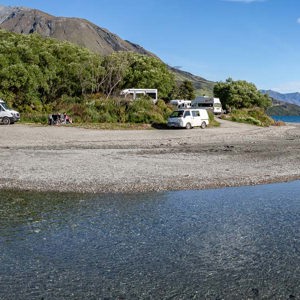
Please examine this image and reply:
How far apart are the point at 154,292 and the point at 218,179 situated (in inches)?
399

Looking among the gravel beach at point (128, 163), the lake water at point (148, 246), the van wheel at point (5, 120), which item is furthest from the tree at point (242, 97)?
the lake water at point (148, 246)

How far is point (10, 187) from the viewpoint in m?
14.7

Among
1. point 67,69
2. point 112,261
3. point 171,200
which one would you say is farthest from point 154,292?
point 67,69

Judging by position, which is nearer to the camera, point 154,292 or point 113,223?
point 154,292

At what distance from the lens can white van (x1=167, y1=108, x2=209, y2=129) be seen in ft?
135

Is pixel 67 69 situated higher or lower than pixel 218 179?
higher

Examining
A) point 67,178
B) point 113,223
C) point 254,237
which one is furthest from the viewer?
point 67,178

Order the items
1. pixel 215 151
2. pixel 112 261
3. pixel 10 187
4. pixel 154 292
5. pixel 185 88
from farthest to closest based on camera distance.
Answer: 1. pixel 185 88
2. pixel 215 151
3. pixel 10 187
4. pixel 112 261
5. pixel 154 292

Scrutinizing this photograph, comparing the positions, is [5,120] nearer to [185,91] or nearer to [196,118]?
[196,118]

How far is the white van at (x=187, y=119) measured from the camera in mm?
41281

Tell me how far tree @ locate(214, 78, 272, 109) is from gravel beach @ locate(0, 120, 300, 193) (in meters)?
66.6

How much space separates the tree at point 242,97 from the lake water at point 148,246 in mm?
84785

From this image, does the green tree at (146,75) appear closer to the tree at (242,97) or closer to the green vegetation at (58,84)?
the green vegetation at (58,84)

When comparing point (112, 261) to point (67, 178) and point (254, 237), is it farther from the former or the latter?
point (67, 178)
